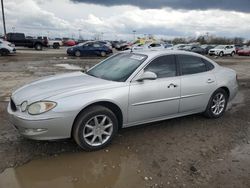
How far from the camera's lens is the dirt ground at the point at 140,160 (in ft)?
11.6

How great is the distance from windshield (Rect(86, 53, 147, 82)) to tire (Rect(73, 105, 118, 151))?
0.70 meters

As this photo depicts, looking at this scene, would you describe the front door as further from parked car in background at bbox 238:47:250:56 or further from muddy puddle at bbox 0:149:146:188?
parked car in background at bbox 238:47:250:56

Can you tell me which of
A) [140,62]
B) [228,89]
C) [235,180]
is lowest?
[235,180]

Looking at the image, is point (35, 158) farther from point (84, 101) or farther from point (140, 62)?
point (140, 62)

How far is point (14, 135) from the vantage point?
15.9ft

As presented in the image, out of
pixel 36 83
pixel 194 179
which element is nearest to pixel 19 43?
pixel 36 83

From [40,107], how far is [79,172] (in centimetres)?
107

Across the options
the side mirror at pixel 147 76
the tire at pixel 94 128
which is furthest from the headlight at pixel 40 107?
the side mirror at pixel 147 76

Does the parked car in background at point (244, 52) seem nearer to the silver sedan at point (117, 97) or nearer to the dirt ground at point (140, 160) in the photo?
the silver sedan at point (117, 97)

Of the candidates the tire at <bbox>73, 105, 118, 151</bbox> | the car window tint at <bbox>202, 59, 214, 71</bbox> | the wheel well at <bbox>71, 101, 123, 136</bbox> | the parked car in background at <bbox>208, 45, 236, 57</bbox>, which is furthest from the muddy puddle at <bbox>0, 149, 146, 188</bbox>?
the parked car in background at <bbox>208, 45, 236, 57</bbox>

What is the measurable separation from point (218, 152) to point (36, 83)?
3252 millimetres

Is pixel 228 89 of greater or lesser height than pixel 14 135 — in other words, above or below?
above

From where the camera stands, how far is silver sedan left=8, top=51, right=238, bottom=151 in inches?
157

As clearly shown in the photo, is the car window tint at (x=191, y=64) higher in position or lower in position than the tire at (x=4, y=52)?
higher
